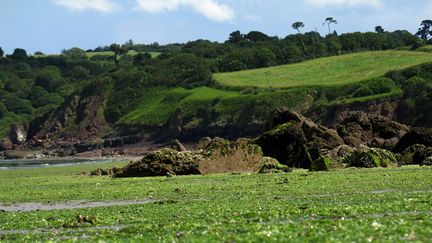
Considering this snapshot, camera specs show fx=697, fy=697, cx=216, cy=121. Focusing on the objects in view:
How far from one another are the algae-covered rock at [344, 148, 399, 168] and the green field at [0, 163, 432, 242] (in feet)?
54.9

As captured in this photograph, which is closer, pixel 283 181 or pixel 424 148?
→ pixel 283 181

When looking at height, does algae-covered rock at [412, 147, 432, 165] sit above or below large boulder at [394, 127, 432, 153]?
below

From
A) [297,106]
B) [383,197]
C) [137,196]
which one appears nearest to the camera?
[383,197]

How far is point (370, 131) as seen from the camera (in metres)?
89.3

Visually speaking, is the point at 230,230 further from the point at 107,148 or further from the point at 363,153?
the point at 107,148

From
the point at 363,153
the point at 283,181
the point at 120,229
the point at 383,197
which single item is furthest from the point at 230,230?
the point at 363,153

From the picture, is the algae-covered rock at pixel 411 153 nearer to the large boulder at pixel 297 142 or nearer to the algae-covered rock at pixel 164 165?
the large boulder at pixel 297 142

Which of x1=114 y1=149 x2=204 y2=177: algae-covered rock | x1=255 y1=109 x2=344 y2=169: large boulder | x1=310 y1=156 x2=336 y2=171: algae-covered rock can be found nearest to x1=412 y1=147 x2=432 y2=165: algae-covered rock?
x1=255 y1=109 x2=344 y2=169: large boulder

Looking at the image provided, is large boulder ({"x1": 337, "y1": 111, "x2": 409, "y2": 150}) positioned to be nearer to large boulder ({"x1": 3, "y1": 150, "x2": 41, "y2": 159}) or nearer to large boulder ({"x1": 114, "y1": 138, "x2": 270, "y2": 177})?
large boulder ({"x1": 114, "y1": 138, "x2": 270, "y2": 177})

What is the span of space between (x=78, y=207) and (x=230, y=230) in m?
16.4

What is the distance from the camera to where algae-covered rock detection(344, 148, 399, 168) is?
6419 cm

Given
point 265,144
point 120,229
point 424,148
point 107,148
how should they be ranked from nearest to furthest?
1. point 120,229
2. point 424,148
3. point 265,144
4. point 107,148

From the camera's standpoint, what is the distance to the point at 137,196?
142 ft

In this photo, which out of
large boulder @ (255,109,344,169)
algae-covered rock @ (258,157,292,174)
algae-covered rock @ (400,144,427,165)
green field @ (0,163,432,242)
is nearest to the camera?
green field @ (0,163,432,242)
